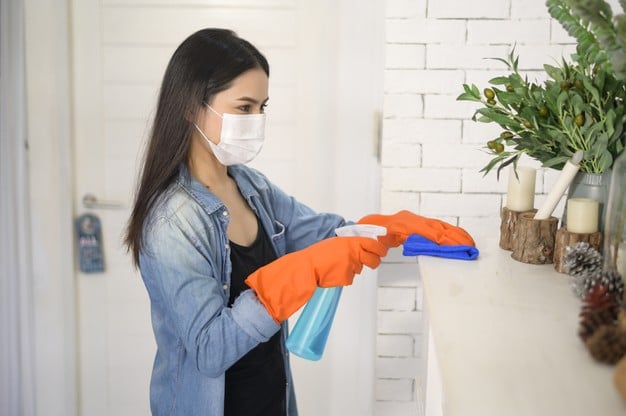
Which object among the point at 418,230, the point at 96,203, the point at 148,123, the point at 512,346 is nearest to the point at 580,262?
the point at 512,346

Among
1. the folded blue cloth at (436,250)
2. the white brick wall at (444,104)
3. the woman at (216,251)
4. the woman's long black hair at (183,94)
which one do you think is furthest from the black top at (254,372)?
the white brick wall at (444,104)

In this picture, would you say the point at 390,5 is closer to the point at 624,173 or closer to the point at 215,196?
the point at 215,196

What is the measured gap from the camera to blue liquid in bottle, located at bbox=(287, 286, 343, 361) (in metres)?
1.40

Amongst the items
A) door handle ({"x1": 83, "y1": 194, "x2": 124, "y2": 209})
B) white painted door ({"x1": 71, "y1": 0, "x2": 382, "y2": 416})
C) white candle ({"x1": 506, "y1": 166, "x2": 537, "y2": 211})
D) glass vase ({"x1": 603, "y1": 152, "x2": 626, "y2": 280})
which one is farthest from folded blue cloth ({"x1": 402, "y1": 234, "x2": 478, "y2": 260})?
door handle ({"x1": 83, "y1": 194, "x2": 124, "y2": 209})

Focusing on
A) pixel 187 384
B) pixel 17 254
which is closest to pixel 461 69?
pixel 187 384

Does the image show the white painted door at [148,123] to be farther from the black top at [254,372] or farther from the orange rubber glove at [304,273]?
the orange rubber glove at [304,273]

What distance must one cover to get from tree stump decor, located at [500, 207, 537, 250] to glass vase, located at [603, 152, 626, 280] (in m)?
0.30

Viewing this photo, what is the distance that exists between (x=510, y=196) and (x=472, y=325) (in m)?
0.50

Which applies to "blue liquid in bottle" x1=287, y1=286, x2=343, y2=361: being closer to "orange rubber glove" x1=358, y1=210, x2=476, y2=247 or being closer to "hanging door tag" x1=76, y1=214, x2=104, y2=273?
"orange rubber glove" x1=358, y1=210, x2=476, y2=247

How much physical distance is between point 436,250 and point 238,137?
490 millimetres

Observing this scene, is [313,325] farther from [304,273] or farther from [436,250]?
[436,250]

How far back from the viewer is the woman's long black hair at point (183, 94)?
144 cm

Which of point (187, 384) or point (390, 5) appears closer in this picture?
point (187, 384)

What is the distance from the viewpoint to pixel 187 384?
4.77 ft
